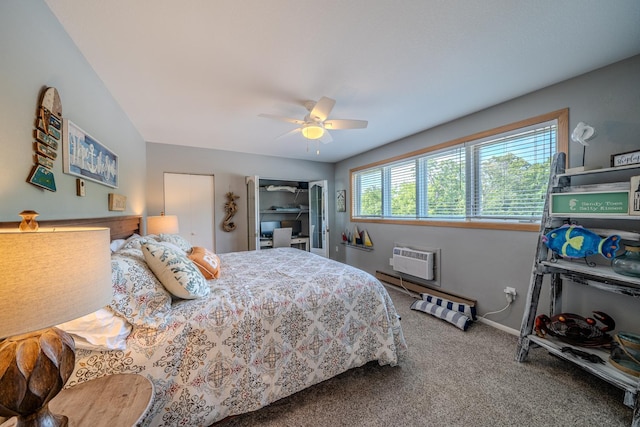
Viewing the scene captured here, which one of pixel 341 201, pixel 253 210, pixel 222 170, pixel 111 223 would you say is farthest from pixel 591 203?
pixel 222 170

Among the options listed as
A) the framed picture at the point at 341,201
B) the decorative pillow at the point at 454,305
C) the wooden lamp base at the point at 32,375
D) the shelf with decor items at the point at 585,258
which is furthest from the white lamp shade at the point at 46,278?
the framed picture at the point at 341,201

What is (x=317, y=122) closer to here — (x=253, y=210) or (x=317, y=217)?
(x=253, y=210)

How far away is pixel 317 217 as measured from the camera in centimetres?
482

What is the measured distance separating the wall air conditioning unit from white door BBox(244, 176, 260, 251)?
7.60ft

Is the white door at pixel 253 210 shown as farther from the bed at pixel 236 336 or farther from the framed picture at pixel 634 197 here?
the framed picture at pixel 634 197

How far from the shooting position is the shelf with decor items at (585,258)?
1524 mm

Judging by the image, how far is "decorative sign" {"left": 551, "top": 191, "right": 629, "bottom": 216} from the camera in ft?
5.12

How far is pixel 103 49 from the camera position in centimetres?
158

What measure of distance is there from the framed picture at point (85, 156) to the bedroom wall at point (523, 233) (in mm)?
3547

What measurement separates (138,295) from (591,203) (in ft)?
9.85

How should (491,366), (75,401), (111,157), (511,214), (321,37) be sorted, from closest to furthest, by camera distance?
1. (75,401)
2. (321,37)
3. (491,366)
4. (111,157)
5. (511,214)

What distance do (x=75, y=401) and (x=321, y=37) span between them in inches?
85.4

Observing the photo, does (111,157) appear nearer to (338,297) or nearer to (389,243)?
(338,297)

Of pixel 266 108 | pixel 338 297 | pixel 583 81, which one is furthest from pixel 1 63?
pixel 583 81
